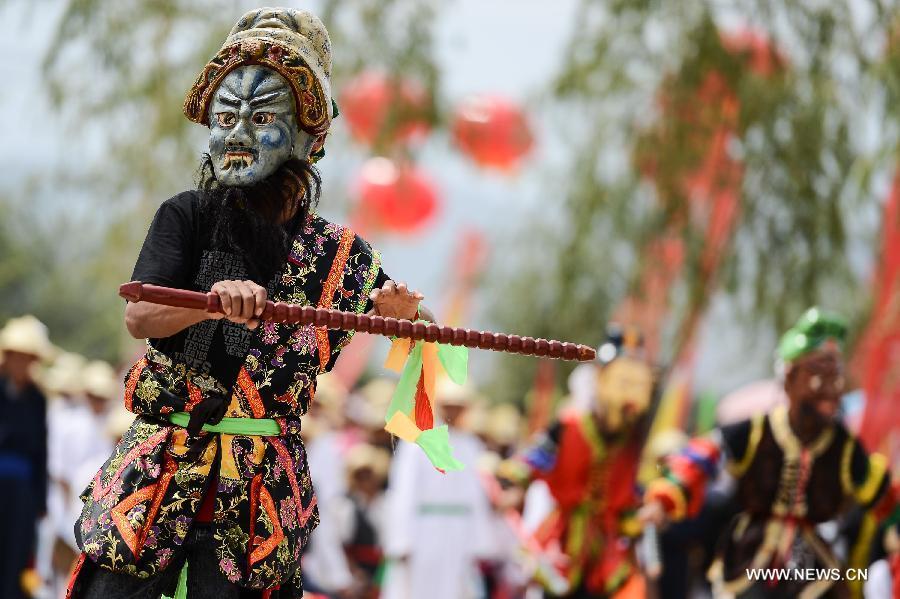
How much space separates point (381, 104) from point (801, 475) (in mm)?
5861

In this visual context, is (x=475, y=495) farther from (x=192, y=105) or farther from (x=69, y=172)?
(x=192, y=105)

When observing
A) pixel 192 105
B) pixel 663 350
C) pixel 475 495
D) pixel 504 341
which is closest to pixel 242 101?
pixel 192 105

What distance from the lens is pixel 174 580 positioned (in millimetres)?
3518

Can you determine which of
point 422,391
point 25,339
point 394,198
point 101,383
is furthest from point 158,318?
point 394,198

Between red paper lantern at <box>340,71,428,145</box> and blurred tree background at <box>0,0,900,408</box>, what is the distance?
0.24 ft

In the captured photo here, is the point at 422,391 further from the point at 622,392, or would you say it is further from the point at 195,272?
the point at 622,392

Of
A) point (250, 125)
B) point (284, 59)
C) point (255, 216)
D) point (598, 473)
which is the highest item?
point (598, 473)

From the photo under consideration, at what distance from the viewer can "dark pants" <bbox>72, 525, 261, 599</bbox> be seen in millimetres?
3461

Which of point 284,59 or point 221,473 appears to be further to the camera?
point 284,59

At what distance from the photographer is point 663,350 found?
12.7 meters

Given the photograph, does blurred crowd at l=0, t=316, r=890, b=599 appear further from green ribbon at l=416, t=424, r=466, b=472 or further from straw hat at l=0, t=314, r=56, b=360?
green ribbon at l=416, t=424, r=466, b=472

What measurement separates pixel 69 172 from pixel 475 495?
4.79 metres

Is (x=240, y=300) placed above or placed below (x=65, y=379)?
below

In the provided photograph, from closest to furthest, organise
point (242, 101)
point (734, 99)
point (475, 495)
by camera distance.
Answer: point (242, 101) → point (475, 495) → point (734, 99)
